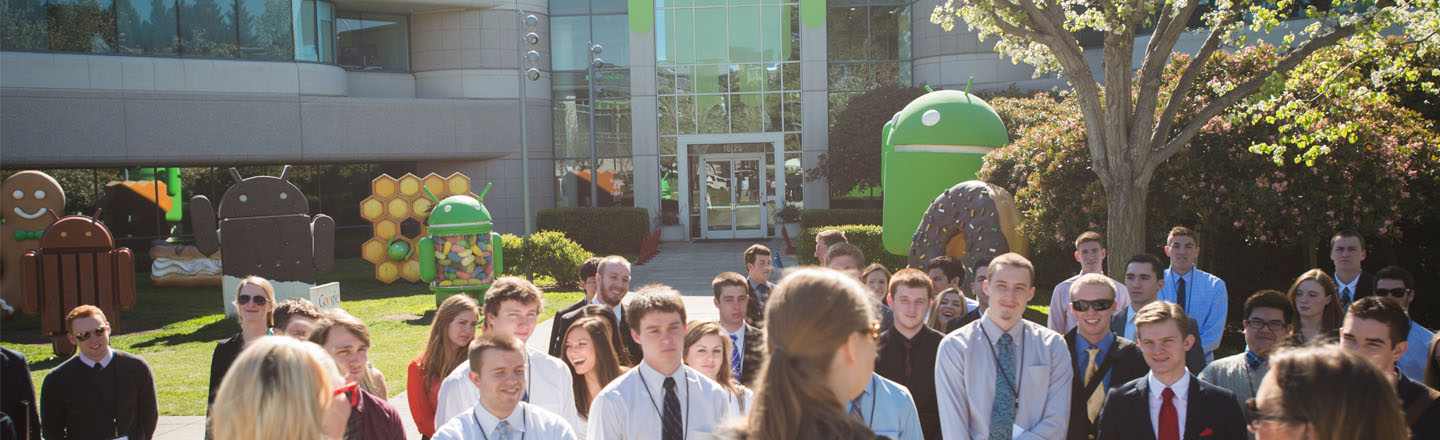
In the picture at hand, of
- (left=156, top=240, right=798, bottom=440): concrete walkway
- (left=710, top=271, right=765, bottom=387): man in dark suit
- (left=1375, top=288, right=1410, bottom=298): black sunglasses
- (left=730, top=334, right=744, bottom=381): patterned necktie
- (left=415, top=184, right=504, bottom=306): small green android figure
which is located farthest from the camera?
(left=415, top=184, right=504, bottom=306): small green android figure

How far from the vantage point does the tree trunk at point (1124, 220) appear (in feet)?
31.5

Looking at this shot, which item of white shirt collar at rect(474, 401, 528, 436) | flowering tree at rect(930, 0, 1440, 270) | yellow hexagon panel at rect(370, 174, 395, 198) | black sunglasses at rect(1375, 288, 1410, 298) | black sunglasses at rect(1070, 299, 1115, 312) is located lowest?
white shirt collar at rect(474, 401, 528, 436)

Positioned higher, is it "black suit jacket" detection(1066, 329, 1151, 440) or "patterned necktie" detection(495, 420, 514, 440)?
"patterned necktie" detection(495, 420, 514, 440)

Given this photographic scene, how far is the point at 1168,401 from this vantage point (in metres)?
4.22

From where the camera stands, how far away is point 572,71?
28156mm

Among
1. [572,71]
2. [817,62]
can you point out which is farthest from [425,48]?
[817,62]

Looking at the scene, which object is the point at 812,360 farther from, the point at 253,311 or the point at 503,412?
the point at 253,311

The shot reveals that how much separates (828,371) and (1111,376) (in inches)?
124

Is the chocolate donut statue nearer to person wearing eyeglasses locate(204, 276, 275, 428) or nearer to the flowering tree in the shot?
the flowering tree

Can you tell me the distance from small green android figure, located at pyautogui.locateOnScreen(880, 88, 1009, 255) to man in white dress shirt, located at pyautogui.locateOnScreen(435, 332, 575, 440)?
10.6 metres

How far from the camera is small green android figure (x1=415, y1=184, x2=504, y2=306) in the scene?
1503cm

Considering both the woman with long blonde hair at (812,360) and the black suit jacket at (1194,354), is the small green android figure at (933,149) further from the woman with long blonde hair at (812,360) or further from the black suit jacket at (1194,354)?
the woman with long blonde hair at (812,360)

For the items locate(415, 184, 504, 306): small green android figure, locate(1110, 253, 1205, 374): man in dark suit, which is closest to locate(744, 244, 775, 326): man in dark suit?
locate(1110, 253, 1205, 374): man in dark suit

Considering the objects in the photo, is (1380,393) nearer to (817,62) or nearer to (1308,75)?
(1308,75)
